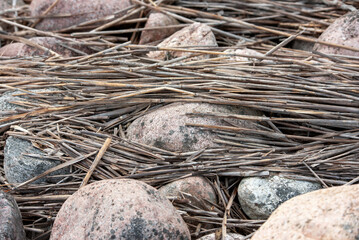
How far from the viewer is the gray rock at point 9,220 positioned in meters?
2.41

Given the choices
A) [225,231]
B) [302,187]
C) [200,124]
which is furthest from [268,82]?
[225,231]

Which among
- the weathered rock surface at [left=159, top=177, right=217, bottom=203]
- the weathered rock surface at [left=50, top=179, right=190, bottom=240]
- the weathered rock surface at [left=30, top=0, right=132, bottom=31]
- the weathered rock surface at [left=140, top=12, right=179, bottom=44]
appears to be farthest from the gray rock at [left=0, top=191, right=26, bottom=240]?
the weathered rock surface at [left=30, top=0, right=132, bottom=31]

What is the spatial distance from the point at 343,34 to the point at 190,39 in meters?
1.18

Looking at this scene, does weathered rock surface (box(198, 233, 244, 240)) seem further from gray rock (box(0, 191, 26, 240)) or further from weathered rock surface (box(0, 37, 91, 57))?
weathered rock surface (box(0, 37, 91, 57))

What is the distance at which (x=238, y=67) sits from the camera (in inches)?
136

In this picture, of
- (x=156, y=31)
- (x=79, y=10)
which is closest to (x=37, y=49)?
(x=79, y=10)

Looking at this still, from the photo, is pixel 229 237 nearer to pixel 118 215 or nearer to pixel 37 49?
pixel 118 215

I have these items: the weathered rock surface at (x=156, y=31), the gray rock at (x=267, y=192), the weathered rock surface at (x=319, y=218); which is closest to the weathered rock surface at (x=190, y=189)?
the gray rock at (x=267, y=192)

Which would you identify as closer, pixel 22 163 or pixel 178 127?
pixel 22 163

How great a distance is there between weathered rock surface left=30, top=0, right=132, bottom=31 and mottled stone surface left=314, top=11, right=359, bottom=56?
5.94 ft

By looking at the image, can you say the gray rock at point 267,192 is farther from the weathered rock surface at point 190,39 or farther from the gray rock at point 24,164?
the weathered rock surface at point 190,39

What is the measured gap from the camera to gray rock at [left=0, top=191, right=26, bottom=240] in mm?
2406

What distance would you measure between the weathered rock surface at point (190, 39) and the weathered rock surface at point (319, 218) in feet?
6.34

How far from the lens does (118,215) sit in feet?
7.66
